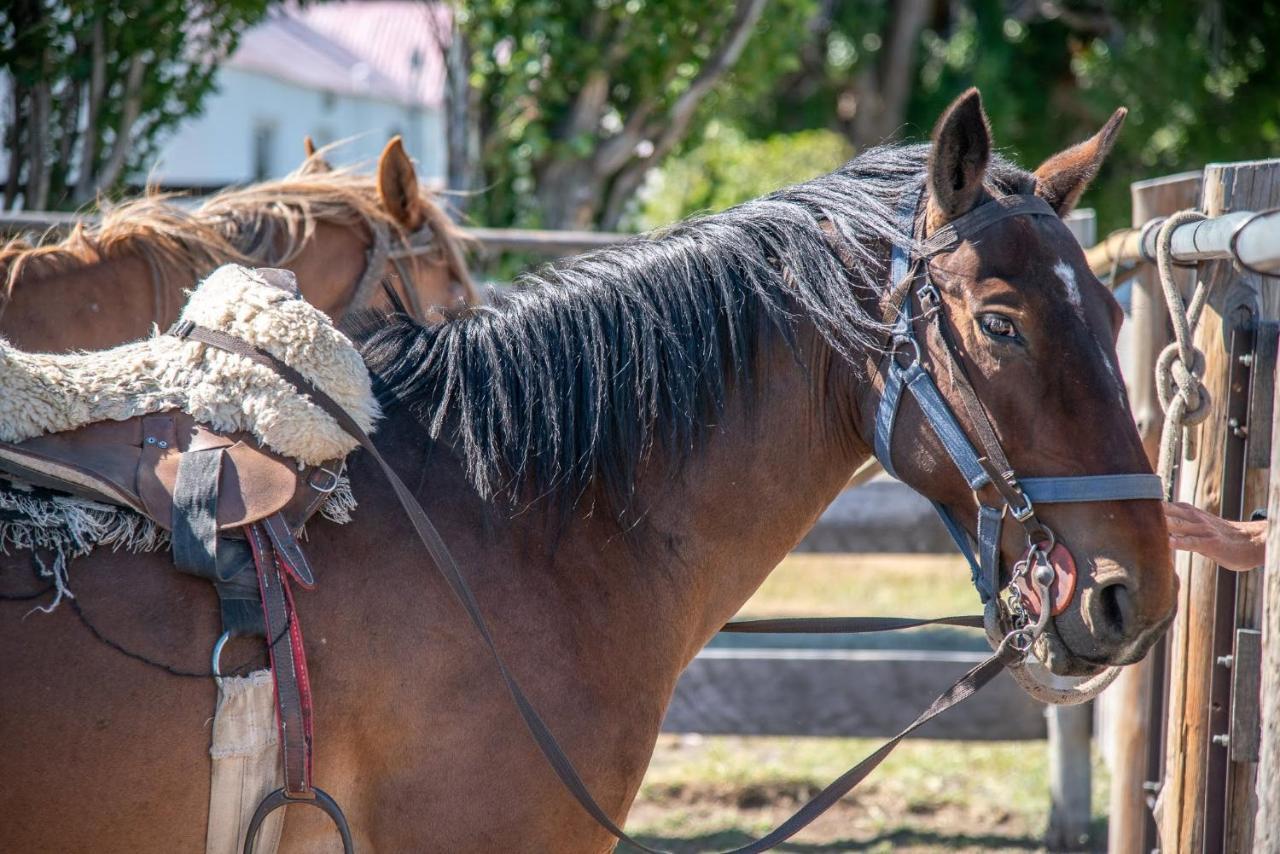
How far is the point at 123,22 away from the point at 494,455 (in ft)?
12.7

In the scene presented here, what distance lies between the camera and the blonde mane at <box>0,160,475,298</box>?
10.7ft

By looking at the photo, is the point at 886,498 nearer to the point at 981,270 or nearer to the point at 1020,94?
the point at 981,270

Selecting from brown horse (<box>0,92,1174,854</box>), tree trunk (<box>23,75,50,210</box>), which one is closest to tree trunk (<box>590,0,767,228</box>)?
tree trunk (<box>23,75,50,210</box>)

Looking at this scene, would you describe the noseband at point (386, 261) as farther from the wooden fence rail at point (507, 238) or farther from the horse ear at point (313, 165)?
the horse ear at point (313, 165)

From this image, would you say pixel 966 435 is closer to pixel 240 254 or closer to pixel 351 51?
pixel 240 254

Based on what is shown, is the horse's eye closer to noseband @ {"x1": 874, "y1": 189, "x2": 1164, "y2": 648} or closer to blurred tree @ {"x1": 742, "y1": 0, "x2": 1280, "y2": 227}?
noseband @ {"x1": 874, "y1": 189, "x2": 1164, "y2": 648}

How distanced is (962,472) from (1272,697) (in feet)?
1.79

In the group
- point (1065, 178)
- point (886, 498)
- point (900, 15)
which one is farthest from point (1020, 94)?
point (1065, 178)

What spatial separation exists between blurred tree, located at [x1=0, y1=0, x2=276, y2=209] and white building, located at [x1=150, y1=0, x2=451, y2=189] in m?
8.06

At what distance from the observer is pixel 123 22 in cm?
468

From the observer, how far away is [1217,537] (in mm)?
2039

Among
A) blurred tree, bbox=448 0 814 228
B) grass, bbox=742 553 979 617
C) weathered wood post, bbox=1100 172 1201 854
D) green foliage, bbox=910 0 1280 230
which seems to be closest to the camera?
weathered wood post, bbox=1100 172 1201 854

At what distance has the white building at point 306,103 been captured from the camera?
607 inches

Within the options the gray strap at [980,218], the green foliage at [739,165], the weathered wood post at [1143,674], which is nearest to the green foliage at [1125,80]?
the green foliage at [739,165]
